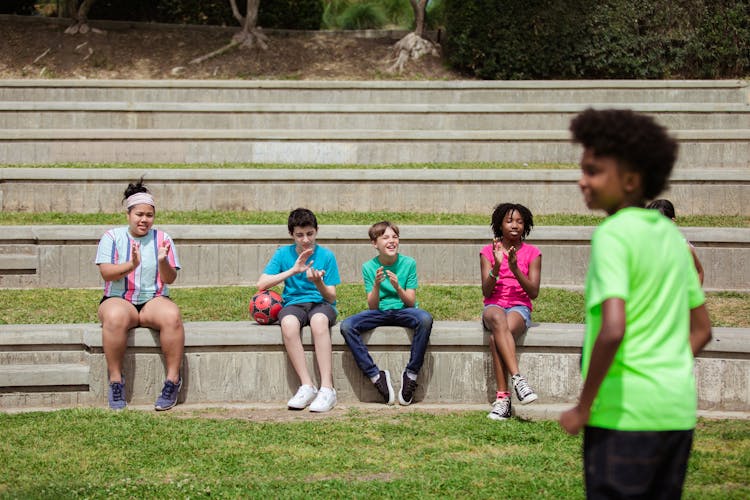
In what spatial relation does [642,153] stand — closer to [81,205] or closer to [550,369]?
[550,369]

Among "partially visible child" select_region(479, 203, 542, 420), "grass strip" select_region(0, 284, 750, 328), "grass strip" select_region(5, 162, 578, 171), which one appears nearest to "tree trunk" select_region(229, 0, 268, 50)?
"grass strip" select_region(5, 162, 578, 171)

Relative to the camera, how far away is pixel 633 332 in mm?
3041

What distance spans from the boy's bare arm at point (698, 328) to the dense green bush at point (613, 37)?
1229cm

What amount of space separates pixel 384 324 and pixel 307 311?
555 mm

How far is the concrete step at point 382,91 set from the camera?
46.5 feet

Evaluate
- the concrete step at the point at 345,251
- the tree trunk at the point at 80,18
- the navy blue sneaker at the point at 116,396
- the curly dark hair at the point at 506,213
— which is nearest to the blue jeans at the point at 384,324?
the curly dark hair at the point at 506,213

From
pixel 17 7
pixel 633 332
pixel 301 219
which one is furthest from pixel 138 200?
pixel 17 7

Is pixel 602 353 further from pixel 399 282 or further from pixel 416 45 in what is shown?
pixel 416 45

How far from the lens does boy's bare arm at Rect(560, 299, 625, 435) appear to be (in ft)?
9.71

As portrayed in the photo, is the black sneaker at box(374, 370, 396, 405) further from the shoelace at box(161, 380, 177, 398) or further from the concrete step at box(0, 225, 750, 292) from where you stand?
the concrete step at box(0, 225, 750, 292)

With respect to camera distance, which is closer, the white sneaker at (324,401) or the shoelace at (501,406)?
the shoelace at (501,406)

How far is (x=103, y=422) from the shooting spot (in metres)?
6.09

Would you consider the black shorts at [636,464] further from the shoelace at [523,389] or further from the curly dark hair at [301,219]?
→ the curly dark hair at [301,219]

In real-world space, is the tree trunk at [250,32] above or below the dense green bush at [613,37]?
above
